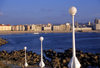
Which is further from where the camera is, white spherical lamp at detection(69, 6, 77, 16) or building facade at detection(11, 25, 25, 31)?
building facade at detection(11, 25, 25, 31)

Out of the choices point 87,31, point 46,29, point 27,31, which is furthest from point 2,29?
point 87,31

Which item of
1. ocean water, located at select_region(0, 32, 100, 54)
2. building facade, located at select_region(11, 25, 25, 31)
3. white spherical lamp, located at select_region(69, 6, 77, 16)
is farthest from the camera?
building facade, located at select_region(11, 25, 25, 31)

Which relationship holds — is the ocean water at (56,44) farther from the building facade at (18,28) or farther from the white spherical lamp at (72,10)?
the building facade at (18,28)

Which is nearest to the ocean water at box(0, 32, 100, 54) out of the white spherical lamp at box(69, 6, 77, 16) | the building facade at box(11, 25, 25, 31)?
the white spherical lamp at box(69, 6, 77, 16)

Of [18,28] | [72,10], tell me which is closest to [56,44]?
[72,10]

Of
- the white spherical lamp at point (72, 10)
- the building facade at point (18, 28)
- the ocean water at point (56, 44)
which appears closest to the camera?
the white spherical lamp at point (72, 10)

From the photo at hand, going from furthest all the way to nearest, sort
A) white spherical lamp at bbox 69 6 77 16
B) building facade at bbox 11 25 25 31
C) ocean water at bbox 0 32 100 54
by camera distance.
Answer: building facade at bbox 11 25 25 31 < ocean water at bbox 0 32 100 54 < white spherical lamp at bbox 69 6 77 16

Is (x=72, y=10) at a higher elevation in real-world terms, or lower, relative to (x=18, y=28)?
lower

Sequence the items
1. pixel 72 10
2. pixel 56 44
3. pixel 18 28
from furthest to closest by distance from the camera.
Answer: pixel 18 28 → pixel 56 44 → pixel 72 10

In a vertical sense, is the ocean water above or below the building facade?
below

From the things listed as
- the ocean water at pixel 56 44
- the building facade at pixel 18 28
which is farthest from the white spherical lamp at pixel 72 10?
the building facade at pixel 18 28

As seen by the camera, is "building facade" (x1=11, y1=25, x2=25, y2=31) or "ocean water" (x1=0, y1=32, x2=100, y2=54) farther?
"building facade" (x1=11, y1=25, x2=25, y2=31)

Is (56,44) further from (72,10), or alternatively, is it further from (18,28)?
(18,28)

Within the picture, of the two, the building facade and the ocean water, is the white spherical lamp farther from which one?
the building facade
